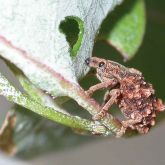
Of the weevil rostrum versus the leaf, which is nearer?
the weevil rostrum

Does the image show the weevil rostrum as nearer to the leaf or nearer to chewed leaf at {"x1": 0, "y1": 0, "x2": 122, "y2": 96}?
chewed leaf at {"x1": 0, "y1": 0, "x2": 122, "y2": 96}

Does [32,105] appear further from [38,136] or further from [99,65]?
[38,136]

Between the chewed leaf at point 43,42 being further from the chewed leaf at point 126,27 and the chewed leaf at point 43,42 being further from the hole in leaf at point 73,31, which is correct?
the chewed leaf at point 126,27

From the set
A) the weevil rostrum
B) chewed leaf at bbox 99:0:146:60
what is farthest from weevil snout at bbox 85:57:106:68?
chewed leaf at bbox 99:0:146:60

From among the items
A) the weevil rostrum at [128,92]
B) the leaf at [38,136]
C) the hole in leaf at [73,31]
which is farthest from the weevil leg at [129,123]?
the leaf at [38,136]

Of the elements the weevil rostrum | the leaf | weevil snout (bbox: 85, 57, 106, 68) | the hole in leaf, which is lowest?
the leaf

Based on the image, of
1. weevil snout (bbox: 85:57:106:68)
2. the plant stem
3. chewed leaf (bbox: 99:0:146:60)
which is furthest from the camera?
chewed leaf (bbox: 99:0:146:60)

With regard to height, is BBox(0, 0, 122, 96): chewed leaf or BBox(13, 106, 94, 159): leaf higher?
BBox(0, 0, 122, 96): chewed leaf

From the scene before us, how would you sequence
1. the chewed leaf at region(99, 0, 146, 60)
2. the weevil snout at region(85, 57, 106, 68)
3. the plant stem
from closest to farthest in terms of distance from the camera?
the plant stem, the weevil snout at region(85, 57, 106, 68), the chewed leaf at region(99, 0, 146, 60)

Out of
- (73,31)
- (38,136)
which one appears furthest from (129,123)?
(38,136)
